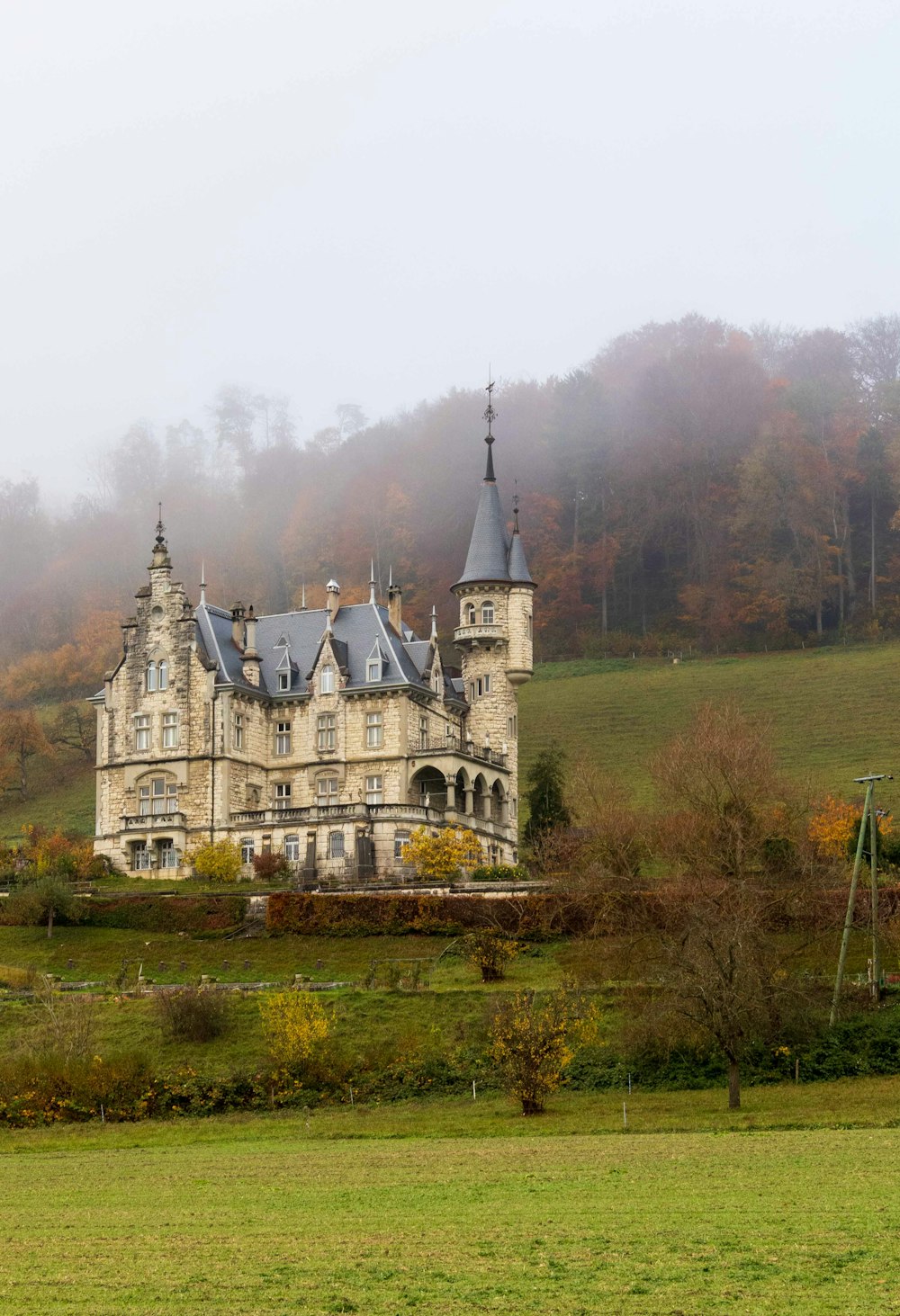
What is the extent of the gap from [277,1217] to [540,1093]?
15.2 meters

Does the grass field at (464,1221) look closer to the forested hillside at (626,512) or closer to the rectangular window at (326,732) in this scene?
the rectangular window at (326,732)

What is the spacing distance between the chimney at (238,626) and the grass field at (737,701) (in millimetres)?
18332

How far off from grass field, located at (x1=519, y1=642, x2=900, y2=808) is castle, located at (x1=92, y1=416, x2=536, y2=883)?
32.7ft

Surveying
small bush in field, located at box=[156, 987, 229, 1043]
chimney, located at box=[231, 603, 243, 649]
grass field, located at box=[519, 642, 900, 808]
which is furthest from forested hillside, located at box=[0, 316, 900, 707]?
small bush in field, located at box=[156, 987, 229, 1043]

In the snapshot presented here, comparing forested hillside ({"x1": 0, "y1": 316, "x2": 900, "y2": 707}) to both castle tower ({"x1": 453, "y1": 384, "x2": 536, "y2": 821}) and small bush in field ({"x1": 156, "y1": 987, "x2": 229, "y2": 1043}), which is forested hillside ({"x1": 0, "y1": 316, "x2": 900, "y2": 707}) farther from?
small bush in field ({"x1": 156, "y1": 987, "x2": 229, "y2": 1043})

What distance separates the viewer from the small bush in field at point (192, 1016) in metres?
45.2

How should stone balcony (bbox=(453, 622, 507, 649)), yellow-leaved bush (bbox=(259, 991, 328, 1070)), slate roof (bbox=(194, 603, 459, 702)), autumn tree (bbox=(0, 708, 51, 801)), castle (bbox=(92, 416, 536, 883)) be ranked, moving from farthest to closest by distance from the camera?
1. autumn tree (bbox=(0, 708, 51, 801))
2. stone balcony (bbox=(453, 622, 507, 649))
3. slate roof (bbox=(194, 603, 459, 702))
4. castle (bbox=(92, 416, 536, 883))
5. yellow-leaved bush (bbox=(259, 991, 328, 1070))

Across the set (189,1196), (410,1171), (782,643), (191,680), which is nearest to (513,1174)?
(410,1171)

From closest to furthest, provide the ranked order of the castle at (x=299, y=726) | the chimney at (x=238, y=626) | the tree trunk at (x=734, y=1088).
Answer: the tree trunk at (x=734, y=1088)
the castle at (x=299, y=726)
the chimney at (x=238, y=626)

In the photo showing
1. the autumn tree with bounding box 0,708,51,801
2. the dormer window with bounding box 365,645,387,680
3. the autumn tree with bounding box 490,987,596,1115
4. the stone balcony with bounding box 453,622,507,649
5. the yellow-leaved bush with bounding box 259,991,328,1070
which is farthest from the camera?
the autumn tree with bounding box 0,708,51,801

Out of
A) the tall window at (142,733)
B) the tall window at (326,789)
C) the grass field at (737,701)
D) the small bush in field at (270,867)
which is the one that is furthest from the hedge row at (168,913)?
the grass field at (737,701)

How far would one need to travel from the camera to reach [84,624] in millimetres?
128750

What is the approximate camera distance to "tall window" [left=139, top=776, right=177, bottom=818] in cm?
7344

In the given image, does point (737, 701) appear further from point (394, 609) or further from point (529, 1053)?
point (529, 1053)
